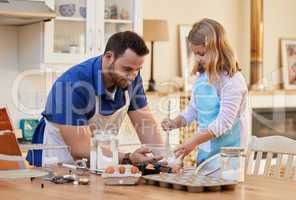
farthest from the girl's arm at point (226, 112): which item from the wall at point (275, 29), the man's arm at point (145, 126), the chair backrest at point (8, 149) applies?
the wall at point (275, 29)

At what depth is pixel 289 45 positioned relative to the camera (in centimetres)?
713

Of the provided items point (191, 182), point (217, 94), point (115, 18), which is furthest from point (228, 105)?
point (115, 18)

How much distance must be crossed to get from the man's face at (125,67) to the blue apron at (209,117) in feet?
1.25

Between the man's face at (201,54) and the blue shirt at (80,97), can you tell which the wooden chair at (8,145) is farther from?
the man's face at (201,54)

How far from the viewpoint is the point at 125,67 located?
319 cm

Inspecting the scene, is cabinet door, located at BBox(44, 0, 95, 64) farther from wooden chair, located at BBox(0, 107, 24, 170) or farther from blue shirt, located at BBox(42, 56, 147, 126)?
wooden chair, located at BBox(0, 107, 24, 170)

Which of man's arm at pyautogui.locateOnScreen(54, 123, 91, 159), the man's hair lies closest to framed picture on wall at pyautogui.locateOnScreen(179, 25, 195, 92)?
the man's hair

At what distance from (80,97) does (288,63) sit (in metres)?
4.28

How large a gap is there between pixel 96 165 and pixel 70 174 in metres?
0.17

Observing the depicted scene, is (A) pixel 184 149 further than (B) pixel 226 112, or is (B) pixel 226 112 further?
(B) pixel 226 112

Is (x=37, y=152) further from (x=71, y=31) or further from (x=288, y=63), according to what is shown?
(x=288, y=63)

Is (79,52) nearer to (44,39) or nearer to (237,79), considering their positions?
(44,39)

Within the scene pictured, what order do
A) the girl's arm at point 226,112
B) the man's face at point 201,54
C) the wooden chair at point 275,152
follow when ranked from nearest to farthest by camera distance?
the wooden chair at point 275,152, the girl's arm at point 226,112, the man's face at point 201,54

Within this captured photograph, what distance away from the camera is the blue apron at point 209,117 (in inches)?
132
